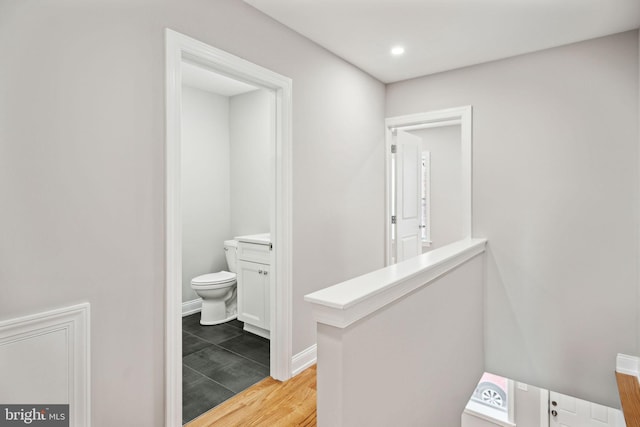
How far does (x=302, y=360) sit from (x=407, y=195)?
85.1 inches

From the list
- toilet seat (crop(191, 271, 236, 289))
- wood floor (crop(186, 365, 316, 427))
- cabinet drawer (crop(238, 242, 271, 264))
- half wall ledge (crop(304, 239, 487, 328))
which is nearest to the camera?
half wall ledge (crop(304, 239, 487, 328))

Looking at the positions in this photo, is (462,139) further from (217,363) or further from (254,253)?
(217,363)

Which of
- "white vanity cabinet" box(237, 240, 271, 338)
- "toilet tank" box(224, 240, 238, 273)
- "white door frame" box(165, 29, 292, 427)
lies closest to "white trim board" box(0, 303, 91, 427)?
"white door frame" box(165, 29, 292, 427)

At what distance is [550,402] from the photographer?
9.07 feet

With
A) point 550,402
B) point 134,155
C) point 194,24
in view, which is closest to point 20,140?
point 134,155

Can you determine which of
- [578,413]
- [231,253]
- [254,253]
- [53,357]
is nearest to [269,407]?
[53,357]

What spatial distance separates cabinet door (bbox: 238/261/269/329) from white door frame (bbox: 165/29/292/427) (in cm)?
69

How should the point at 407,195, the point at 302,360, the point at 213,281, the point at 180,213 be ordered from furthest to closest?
the point at 407,195 < the point at 213,281 < the point at 302,360 < the point at 180,213

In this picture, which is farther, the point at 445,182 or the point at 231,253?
the point at 445,182

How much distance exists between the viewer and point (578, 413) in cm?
265

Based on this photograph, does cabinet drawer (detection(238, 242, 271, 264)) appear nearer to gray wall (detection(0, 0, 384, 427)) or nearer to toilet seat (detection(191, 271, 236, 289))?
toilet seat (detection(191, 271, 236, 289))

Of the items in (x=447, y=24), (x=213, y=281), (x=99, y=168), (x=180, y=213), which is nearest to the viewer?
(x=99, y=168)

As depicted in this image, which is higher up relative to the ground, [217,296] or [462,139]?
[462,139]

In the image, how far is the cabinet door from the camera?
311cm
